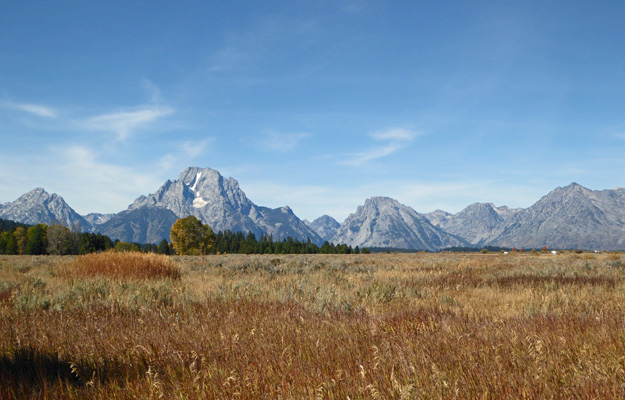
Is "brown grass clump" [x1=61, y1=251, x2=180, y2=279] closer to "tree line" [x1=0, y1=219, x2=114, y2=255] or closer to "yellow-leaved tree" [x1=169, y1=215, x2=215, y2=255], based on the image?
"yellow-leaved tree" [x1=169, y1=215, x2=215, y2=255]

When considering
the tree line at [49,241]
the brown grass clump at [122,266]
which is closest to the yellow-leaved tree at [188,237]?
the tree line at [49,241]

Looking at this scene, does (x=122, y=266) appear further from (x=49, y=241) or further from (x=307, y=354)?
(x=49, y=241)

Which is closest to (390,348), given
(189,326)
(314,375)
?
(314,375)

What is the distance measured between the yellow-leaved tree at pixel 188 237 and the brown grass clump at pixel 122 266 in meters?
76.4

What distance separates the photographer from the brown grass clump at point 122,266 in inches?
486

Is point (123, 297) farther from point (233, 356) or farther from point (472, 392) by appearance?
point (472, 392)

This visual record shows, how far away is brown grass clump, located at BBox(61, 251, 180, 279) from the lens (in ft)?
40.5

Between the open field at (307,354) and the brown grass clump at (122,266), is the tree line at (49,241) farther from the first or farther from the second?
the open field at (307,354)

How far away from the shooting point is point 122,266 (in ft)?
41.8

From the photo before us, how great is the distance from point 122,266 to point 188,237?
81867mm

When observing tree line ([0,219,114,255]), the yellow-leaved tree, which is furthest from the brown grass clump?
tree line ([0,219,114,255])

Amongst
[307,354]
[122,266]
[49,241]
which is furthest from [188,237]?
[307,354]

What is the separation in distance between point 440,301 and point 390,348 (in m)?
4.16

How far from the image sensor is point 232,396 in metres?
2.75
